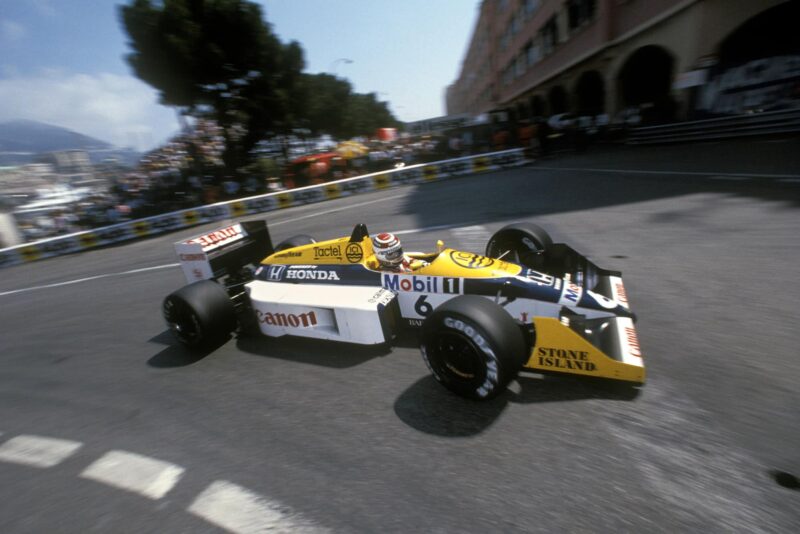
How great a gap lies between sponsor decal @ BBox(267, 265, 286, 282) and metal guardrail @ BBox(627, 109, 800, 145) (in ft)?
52.5

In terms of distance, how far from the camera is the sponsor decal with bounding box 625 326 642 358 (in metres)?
3.17

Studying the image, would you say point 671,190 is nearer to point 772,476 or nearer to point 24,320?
point 772,476

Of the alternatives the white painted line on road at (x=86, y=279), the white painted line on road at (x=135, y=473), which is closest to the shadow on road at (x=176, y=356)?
the white painted line on road at (x=135, y=473)

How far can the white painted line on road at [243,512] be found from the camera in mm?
2449

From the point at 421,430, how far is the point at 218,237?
13.9 feet

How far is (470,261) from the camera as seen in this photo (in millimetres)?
4062

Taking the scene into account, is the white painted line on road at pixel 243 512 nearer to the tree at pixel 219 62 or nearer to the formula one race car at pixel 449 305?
the formula one race car at pixel 449 305

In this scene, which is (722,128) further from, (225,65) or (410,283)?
(225,65)

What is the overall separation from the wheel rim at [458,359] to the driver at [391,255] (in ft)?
3.84

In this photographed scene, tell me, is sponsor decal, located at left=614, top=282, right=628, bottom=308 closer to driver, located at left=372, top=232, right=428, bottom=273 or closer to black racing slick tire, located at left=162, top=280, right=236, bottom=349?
driver, located at left=372, top=232, right=428, bottom=273

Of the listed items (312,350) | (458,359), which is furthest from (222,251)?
(458,359)

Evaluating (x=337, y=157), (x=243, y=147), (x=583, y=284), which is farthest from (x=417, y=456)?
(x=243, y=147)

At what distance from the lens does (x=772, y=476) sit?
7.63 feet

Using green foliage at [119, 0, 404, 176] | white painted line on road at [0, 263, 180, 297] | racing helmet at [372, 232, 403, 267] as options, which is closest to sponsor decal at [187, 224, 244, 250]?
racing helmet at [372, 232, 403, 267]
